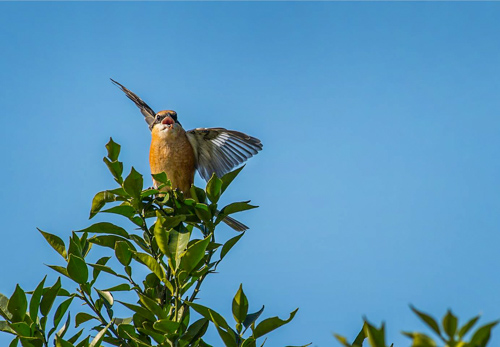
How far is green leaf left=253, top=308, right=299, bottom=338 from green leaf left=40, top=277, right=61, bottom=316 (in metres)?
1.00

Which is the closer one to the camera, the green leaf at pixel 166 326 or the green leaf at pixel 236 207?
the green leaf at pixel 166 326

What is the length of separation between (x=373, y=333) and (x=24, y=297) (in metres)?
2.11

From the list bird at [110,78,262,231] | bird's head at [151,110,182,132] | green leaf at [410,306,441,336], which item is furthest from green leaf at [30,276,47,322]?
bird's head at [151,110,182,132]

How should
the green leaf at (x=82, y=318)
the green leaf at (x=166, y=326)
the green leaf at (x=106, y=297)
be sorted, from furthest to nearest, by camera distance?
the green leaf at (x=82, y=318) → the green leaf at (x=106, y=297) → the green leaf at (x=166, y=326)

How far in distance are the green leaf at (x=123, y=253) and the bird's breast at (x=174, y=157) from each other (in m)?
2.78

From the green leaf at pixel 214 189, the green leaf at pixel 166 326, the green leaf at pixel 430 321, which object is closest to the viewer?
the green leaf at pixel 430 321

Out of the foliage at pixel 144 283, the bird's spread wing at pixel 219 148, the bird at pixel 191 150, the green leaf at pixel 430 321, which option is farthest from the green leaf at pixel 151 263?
the bird's spread wing at pixel 219 148

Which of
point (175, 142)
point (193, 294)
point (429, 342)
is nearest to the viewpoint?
point (429, 342)

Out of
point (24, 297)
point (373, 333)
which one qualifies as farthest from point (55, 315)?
point (373, 333)

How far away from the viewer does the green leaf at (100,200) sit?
3.72 metres

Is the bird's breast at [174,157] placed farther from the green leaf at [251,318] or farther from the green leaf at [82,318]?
the green leaf at [251,318]

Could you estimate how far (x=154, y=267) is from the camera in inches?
136

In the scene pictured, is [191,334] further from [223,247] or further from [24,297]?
[24,297]

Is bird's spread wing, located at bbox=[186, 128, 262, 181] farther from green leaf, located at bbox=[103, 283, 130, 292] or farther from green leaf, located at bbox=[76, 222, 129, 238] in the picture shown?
green leaf, located at bbox=[103, 283, 130, 292]
